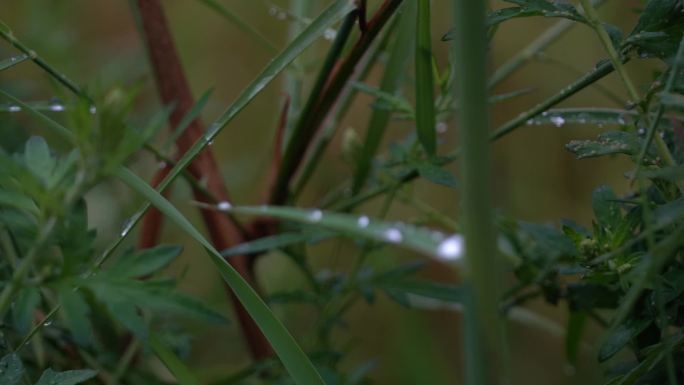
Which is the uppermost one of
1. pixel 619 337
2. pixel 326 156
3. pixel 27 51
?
pixel 326 156

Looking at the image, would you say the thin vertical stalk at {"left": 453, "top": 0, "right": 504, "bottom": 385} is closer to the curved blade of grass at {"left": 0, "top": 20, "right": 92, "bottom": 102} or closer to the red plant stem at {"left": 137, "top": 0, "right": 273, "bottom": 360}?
the curved blade of grass at {"left": 0, "top": 20, "right": 92, "bottom": 102}

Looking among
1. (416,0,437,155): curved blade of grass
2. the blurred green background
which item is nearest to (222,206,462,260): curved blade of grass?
(416,0,437,155): curved blade of grass

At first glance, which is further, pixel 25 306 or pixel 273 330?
pixel 273 330

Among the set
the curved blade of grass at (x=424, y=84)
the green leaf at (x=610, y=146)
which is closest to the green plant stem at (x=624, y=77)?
the green leaf at (x=610, y=146)

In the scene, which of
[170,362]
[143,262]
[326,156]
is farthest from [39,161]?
[326,156]

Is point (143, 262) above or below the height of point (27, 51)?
below

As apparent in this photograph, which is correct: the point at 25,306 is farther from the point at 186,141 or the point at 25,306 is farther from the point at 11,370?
the point at 186,141

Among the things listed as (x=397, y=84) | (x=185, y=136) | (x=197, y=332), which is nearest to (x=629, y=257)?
(x=397, y=84)
